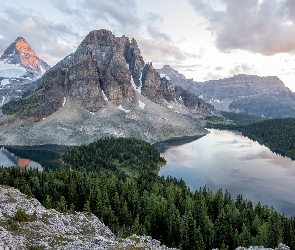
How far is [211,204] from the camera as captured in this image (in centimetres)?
8538

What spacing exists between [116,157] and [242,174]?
218ft

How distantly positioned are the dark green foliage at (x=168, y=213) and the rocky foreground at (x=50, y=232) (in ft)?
36.1

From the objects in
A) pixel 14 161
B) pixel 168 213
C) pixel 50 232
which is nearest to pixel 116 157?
pixel 14 161

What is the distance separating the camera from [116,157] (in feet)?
545

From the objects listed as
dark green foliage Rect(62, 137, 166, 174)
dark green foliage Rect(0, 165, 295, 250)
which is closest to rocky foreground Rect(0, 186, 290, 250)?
dark green foliage Rect(0, 165, 295, 250)

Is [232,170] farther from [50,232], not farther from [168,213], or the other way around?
[50,232]

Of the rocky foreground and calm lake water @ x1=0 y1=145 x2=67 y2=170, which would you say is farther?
calm lake water @ x1=0 y1=145 x2=67 y2=170

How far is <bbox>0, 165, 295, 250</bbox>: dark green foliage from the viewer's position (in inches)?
2542

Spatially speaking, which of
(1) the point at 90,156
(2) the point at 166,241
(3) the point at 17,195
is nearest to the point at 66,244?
(3) the point at 17,195

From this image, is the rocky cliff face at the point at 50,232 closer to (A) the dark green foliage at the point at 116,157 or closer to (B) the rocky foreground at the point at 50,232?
(B) the rocky foreground at the point at 50,232

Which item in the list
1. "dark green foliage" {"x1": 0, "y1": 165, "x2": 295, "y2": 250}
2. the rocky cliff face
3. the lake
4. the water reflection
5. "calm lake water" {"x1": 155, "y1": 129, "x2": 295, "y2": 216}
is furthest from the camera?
the water reflection

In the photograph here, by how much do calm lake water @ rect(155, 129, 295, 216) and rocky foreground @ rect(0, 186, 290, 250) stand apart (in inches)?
2668

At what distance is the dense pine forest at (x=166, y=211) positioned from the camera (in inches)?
2549

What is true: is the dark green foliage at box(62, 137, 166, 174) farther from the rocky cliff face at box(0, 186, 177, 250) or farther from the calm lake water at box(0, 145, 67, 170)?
the rocky cliff face at box(0, 186, 177, 250)
